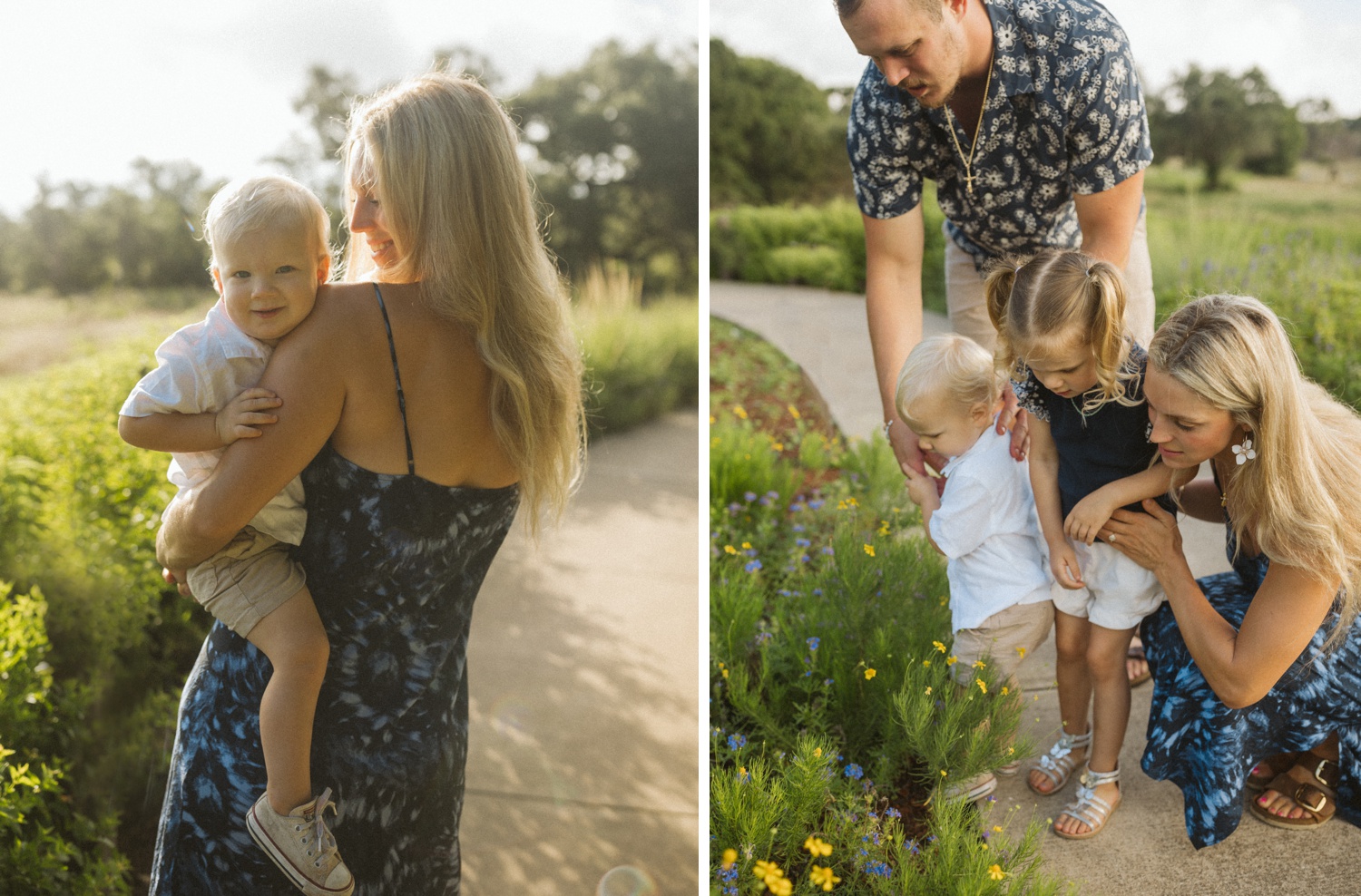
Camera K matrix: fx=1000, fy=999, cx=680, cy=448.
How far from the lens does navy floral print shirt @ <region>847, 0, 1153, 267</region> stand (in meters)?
2.28

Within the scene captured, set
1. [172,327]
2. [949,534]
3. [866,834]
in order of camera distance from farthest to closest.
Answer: [172,327] < [949,534] < [866,834]

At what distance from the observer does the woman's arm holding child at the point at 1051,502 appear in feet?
7.51

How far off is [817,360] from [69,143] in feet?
15.4

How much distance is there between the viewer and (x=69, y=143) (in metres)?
6.05

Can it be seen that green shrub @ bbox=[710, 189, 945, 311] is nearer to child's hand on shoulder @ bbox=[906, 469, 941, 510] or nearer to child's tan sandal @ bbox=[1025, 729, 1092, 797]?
child's hand on shoulder @ bbox=[906, 469, 941, 510]

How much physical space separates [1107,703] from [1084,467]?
60 centimetres

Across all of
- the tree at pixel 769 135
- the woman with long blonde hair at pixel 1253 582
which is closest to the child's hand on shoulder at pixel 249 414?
the woman with long blonde hair at pixel 1253 582

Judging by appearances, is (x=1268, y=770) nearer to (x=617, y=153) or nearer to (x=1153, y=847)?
(x=1153, y=847)

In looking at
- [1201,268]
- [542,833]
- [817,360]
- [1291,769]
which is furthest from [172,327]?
[1201,268]

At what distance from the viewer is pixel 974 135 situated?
248 cm

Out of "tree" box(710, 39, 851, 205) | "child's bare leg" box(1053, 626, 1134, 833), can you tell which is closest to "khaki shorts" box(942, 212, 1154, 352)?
"child's bare leg" box(1053, 626, 1134, 833)

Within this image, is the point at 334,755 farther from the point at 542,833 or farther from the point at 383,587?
the point at 542,833

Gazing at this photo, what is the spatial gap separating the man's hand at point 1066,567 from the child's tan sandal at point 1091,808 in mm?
512

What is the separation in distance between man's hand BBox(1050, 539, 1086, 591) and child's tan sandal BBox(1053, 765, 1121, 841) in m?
0.51
